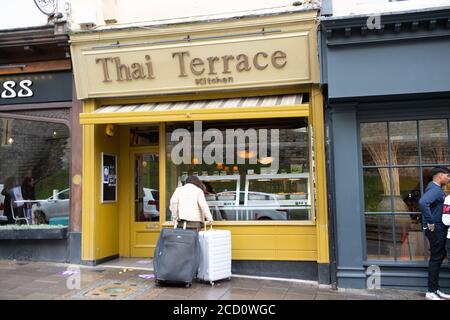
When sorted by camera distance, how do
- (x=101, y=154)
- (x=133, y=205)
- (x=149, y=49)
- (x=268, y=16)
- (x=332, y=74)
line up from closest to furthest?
(x=332, y=74) → (x=268, y=16) → (x=149, y=49) → (x=101, y=154) → (x=133, y=205)

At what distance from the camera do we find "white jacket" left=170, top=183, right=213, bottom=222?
721 cm

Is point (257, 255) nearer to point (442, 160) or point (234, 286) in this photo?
point (234, 286)

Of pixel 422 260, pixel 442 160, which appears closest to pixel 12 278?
pixel 422 260

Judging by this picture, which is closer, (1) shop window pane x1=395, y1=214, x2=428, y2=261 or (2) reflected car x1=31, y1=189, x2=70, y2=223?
(1) shop window pane x1=395, y1=214, x2=428, y2=261

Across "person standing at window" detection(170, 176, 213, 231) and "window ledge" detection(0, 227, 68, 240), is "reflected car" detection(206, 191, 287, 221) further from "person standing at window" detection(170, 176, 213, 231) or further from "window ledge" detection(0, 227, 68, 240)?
"window ledge" detection(0, 227, 68, 240)

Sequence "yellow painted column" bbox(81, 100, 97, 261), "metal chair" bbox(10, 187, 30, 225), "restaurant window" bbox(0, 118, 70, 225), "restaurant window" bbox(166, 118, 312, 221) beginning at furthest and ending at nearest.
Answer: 1. "metal chair" bbox(10, 187, 30, 225)
2. "restaurant window" bbox(0, 118, 70, 225)
3. "yellow painted column" bbox(81, 100, 97, 261)
4. "restaurant window" bbox(166, 118, 312, 221)

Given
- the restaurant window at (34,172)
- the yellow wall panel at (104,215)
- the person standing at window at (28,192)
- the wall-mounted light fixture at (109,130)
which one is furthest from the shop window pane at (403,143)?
the person standing at window at (28,192)

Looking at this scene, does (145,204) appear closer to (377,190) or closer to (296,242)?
(296,242)

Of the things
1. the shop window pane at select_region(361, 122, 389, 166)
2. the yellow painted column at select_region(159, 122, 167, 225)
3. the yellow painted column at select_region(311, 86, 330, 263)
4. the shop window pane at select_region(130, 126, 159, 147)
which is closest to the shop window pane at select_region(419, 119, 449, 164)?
the shop window pane at select_region(361, 122, 389, 166)

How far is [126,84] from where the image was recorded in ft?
27.4

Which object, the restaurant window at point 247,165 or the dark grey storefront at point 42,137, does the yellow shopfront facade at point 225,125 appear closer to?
the restaurant window at point 247,165

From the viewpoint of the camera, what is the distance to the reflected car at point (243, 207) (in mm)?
8047

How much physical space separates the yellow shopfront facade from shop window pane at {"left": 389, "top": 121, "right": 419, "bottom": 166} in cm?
115
